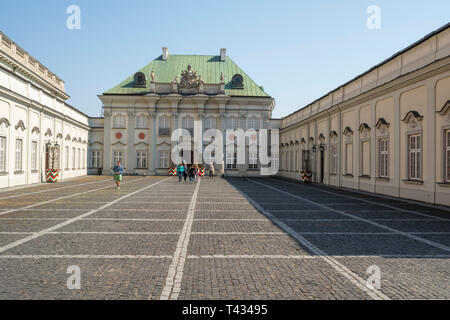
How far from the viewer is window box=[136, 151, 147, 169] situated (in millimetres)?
47188

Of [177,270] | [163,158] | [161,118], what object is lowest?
[177,270]

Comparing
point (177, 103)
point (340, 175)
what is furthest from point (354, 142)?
point (177, 103)

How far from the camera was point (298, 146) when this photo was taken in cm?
3828

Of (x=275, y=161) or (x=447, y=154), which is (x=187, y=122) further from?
(x=447, y=154)

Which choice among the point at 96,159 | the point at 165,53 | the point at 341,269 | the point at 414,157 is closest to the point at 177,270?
the point at 341,269

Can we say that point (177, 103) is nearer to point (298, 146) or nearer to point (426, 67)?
point (298, 146)

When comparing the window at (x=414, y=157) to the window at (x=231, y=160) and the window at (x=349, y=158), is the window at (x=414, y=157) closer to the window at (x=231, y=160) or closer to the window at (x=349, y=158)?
the window at (x=349, y=158)

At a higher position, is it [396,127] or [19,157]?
[396,127]

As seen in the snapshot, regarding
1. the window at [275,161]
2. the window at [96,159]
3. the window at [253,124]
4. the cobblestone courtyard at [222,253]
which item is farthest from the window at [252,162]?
the cobblestone courtyard at [222,253]

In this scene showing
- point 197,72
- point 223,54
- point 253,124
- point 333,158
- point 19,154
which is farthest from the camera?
point 223,54

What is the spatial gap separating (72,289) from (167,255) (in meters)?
2.18

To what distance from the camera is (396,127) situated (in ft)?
62.2

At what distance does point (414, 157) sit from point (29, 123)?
22086 mm

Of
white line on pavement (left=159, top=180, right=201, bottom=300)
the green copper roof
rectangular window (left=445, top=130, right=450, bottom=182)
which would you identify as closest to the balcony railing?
the green copper roof
